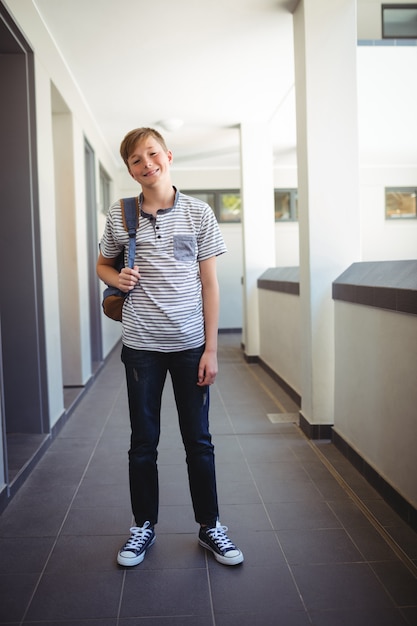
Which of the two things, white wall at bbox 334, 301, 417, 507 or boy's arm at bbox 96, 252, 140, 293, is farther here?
white wall at bbox 334, 301, 417, 507

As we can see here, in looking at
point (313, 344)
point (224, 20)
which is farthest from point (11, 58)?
point (313, 344)

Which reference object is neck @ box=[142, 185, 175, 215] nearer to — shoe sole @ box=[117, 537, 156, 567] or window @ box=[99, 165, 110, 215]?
shoe sole @ box=[117, 537, 156, 567]

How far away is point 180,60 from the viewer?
14.6 feet

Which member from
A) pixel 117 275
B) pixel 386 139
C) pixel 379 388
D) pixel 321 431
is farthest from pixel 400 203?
pixel 117 275

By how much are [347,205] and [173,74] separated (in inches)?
88.9

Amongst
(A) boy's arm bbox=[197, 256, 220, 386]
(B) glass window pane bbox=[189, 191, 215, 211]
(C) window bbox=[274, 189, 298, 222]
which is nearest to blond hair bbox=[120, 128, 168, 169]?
(A) boy's arm bbox=[197, 256, 220, 386]

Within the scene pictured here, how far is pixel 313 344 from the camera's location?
3.40 m

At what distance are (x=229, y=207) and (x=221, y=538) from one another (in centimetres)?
789

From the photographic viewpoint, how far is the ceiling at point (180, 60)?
3.61 m

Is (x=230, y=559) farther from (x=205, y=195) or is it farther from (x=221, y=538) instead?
(x=205, y=195)

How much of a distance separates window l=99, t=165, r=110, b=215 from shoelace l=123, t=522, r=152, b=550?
19.3 feet

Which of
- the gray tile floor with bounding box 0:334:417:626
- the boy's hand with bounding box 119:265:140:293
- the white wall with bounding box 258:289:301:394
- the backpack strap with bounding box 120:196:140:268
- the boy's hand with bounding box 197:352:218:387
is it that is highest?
the backpack strap with bounding box 120:196:140:268

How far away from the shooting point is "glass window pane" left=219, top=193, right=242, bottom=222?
9429 millimetres

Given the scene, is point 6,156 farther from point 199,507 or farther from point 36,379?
point 199,507
